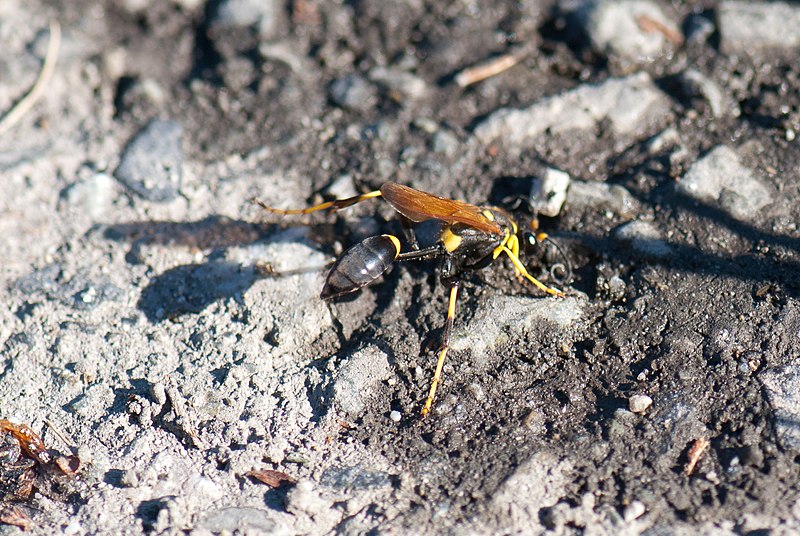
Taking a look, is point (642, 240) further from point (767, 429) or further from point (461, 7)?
point (461, 7)

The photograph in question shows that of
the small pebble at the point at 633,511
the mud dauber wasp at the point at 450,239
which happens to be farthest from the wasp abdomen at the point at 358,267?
the small pebble at the point at 633,511

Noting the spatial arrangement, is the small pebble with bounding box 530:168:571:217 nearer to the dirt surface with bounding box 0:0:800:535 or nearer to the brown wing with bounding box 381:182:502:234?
the dirt surface with bounding box 0:0:800:535

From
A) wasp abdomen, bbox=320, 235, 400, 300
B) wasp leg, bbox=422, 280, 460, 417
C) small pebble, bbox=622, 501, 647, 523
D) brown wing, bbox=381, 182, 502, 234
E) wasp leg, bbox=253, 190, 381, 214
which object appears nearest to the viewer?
small pebble, bbox=622, 501, 647, 523

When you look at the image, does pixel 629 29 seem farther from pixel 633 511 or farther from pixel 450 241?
pixel 633 511

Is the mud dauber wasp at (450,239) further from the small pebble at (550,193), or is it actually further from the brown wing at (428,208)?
the small pebble at (550,193)

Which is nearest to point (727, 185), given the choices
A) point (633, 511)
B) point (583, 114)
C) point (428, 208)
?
point (583, 114)

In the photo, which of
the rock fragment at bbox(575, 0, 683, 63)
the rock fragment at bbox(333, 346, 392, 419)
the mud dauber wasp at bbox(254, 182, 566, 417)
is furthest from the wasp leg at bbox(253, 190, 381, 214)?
the rock fragment at bbox(575, 0, 683, 63)
